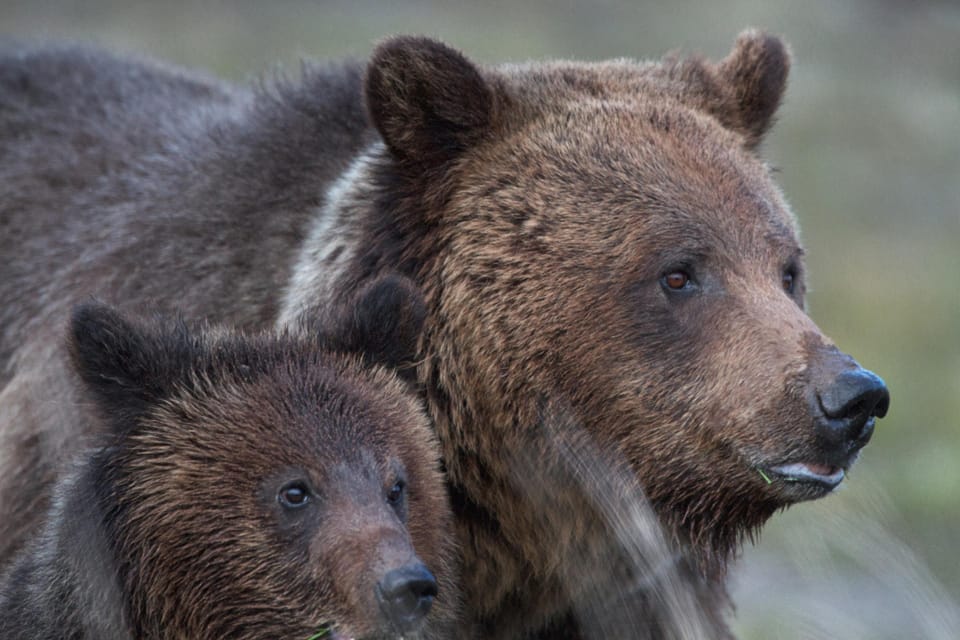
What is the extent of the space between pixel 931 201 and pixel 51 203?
11.7m

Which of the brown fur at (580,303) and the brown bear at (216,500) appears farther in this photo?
the brown fur at (580,303)

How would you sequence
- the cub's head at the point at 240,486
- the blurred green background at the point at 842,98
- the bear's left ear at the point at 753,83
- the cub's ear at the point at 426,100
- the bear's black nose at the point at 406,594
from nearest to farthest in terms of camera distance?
the bear's black nose at the point at 406,594
the cub's head at the point at 240,486
the cub's ear at the point at 426,100
the bear's left ear at the point at 753,83
the blurred green background at the point at 842,98

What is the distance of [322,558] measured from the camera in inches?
192

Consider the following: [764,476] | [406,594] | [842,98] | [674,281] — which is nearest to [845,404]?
[764,476]

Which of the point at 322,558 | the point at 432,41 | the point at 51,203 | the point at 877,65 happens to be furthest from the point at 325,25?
the point at 322,558

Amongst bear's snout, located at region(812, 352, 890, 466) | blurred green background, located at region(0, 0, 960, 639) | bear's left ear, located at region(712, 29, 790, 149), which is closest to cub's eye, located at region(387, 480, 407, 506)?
bear's snout, located at region(812, 352, 890, 466)

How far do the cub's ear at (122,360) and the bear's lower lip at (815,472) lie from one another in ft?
6.76

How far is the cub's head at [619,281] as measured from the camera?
18.5 ft

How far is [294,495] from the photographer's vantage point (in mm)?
4992

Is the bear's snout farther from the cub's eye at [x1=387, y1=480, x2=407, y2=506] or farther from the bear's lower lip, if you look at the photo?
the cub's eye at [x1=387, y1=480, x2=407, y2=506]

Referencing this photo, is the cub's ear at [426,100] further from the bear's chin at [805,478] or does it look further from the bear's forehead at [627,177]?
the bear's chin at [805,478]

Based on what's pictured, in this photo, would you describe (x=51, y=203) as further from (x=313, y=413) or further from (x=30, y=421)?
(x=313, y=413)

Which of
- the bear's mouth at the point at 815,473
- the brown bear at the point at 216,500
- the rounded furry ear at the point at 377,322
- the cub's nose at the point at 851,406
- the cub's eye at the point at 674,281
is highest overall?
the cub's nose at the point at 851,406

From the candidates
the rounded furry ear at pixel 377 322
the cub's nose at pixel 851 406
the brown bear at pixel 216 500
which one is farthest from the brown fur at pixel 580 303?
the brown bear at pixel 216 500
